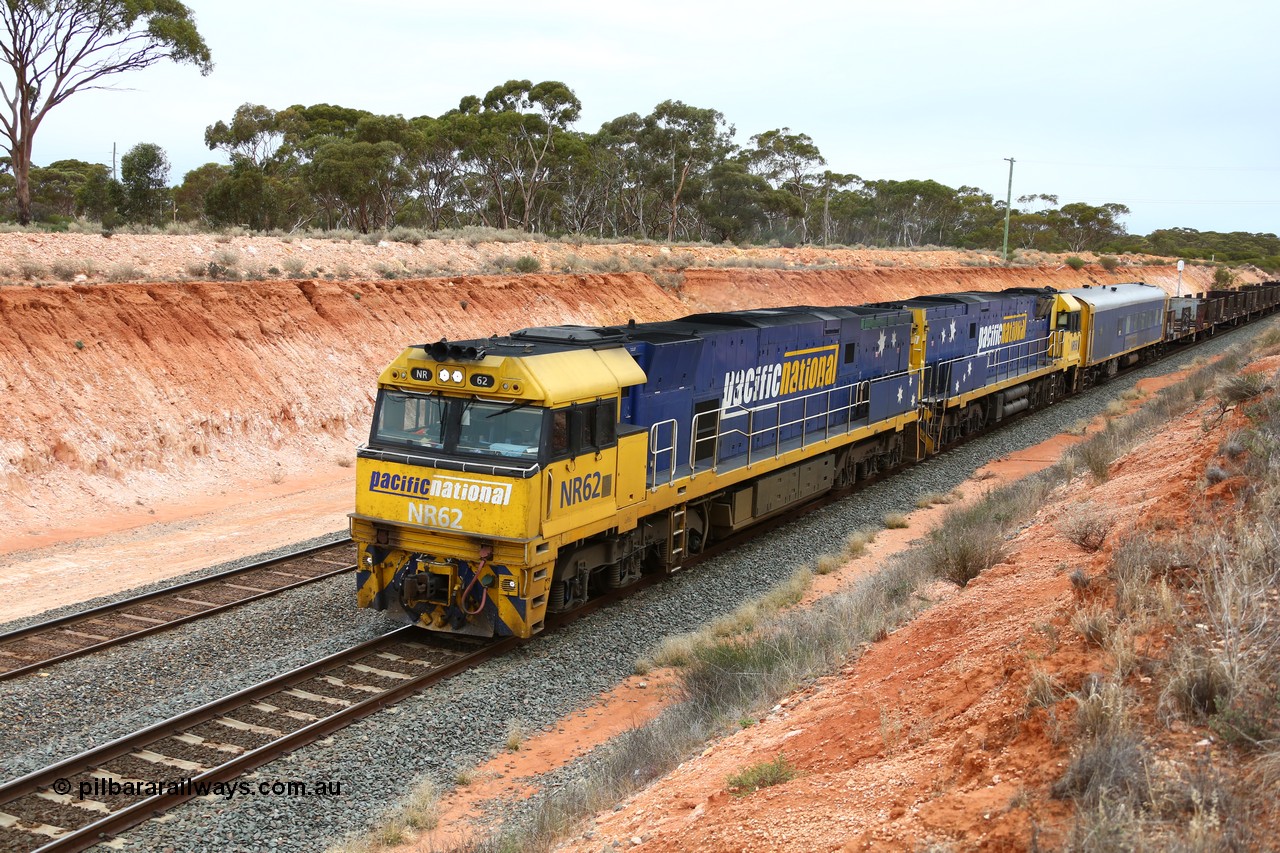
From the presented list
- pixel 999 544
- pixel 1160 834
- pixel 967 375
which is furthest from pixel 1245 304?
pixel 1160 834

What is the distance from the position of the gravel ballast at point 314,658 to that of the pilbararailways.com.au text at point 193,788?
0.20ft

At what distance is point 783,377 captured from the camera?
18125 mm

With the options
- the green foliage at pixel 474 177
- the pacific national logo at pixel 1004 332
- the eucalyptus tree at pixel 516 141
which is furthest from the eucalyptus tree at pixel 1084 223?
the pacific national logo at pixel 1004 332

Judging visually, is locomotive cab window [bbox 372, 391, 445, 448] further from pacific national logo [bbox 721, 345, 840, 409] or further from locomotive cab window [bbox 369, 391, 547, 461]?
pacific national logo [bbox 721, 345, 840, 409]

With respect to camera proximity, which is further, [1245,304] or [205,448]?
[1245,304]

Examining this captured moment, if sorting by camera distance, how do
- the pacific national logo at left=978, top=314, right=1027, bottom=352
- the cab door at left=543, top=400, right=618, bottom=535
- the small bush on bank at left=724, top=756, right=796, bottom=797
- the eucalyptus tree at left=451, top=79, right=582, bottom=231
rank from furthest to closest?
the eucalyptus tree at left=451, top=79, right=582, bottom=231 < the pacific national logo at left=978, top=314, right=1027, bottom=352 < the cab door at left=543, top=400, right=618, bottom=535 < the small bush on bank at left=724, top=756, right=796, bottom=797

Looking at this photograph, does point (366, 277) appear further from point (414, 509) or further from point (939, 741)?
point (939, 741)

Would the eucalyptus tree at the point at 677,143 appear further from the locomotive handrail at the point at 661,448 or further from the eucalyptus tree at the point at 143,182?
the locomotive handrail at the point at 661,448

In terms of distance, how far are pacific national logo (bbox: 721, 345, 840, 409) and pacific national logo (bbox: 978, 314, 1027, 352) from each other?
9208mm

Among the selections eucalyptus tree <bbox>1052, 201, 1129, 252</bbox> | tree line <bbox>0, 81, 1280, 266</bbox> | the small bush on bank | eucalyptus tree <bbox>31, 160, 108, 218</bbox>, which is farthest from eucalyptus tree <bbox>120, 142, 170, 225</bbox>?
eucalyptus tree <bbox>1052, 201, 1129, 252</bbox>

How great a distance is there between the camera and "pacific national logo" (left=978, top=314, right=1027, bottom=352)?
90.2 feet

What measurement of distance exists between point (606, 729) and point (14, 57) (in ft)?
121

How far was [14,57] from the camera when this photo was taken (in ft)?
118

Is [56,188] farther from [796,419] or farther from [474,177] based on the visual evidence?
[796,419]
